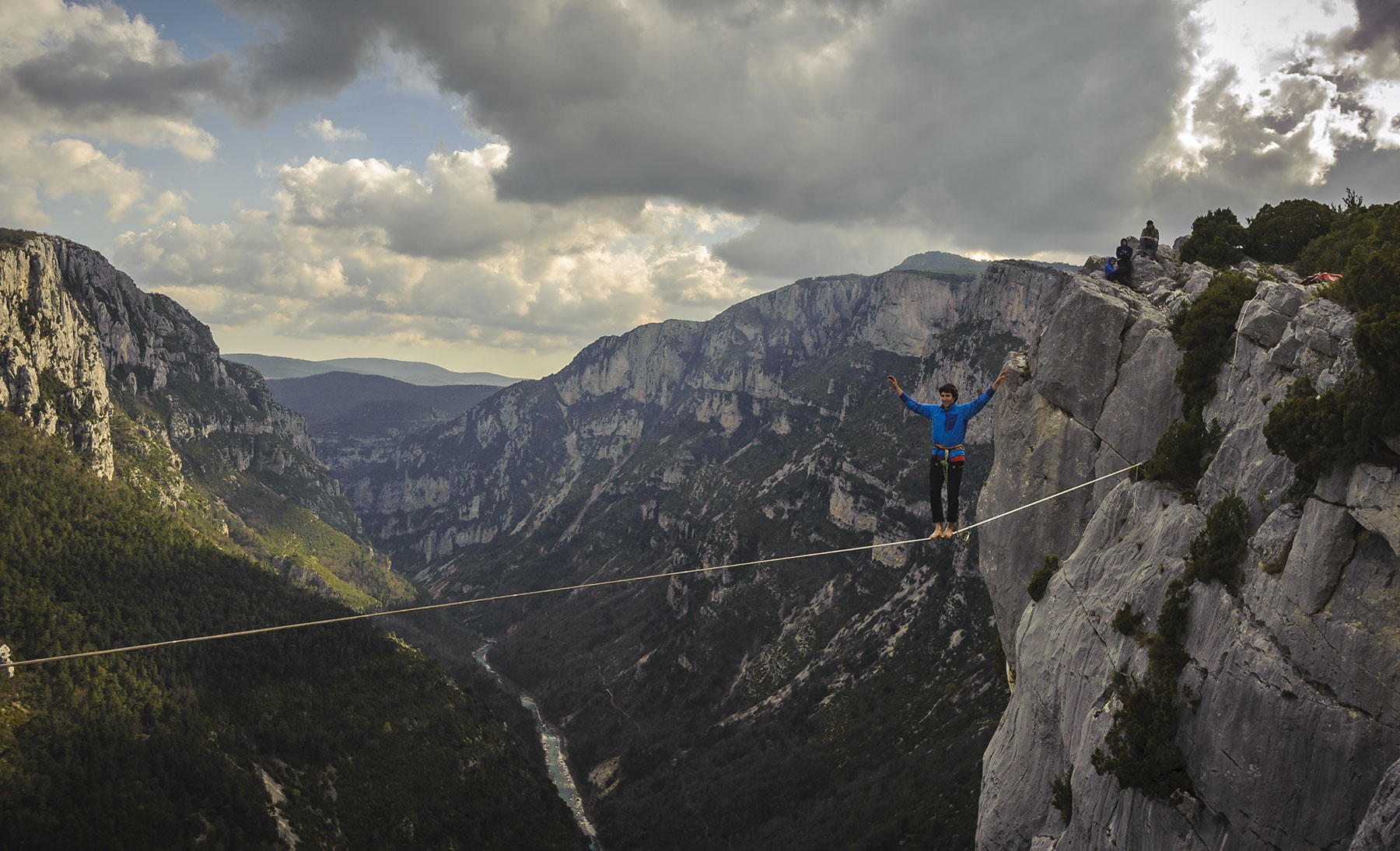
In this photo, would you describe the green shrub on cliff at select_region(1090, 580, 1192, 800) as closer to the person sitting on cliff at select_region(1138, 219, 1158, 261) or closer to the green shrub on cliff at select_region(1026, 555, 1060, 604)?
the green shrub on cliff at select_region(1026, 555, 1060, 604)

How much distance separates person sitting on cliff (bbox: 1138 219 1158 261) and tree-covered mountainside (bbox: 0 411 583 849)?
103 m

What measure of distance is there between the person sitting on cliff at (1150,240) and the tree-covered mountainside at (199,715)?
103 metres

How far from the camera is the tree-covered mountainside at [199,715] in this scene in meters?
78.6

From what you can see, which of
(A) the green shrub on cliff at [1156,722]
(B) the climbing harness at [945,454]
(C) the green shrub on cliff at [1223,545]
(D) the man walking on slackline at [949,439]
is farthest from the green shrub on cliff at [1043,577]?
(B) the climbing harness at [945,454]

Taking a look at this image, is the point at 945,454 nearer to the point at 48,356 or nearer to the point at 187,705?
the point at 187,705

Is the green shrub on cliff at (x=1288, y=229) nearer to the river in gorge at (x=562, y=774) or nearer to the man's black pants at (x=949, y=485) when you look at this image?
the man's black pants at (x=949, y=485)

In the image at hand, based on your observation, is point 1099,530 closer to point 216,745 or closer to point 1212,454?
point 1212,454

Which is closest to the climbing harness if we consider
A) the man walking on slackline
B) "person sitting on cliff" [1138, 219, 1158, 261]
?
the man walking on slackline

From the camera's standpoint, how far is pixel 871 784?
350ft

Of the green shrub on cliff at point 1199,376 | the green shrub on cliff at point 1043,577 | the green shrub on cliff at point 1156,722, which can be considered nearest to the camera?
the green shrub on cliff at point 1156,722

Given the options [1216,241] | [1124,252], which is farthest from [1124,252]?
[1216,241]

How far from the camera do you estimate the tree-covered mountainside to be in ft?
258

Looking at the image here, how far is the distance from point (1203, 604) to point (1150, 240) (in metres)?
32.8

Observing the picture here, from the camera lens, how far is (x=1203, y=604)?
22.6 m
